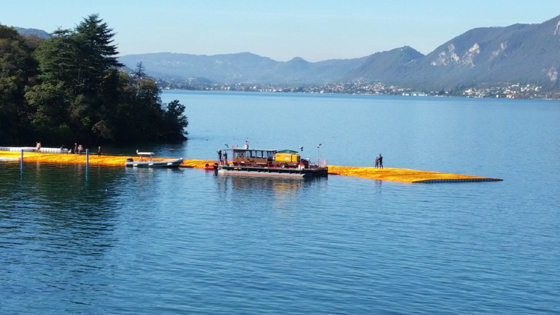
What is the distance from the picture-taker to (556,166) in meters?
113

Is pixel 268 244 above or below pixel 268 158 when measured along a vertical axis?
below

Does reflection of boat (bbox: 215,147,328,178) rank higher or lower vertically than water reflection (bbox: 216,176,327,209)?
higher

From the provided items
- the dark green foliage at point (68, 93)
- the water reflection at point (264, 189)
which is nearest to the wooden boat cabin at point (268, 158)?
the water reflection at point (264, 189)

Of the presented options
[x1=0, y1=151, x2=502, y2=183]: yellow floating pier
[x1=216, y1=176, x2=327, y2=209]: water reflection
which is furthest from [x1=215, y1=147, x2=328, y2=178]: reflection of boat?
[x1=0, y1=151, x2=502, y2=183]: yellow floating pier

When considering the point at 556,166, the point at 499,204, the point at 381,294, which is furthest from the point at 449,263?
the point at 556,166

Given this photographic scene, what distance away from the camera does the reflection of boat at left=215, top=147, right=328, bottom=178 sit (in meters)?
89.7

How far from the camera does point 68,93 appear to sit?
121 m

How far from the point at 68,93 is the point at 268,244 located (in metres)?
76.7

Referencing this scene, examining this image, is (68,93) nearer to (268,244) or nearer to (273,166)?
(273,166)

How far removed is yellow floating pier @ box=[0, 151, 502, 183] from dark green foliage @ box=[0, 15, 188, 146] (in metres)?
16.1

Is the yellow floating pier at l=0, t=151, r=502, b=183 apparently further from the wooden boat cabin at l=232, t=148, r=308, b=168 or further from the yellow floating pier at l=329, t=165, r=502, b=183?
the wooden boat cabin at l=232, t=148, r=308, b=168

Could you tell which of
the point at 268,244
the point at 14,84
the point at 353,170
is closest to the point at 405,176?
the point at 353,170

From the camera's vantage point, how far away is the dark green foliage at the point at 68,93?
11562 cm

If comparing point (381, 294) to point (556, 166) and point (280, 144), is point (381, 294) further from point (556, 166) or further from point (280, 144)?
point (280, 144)
